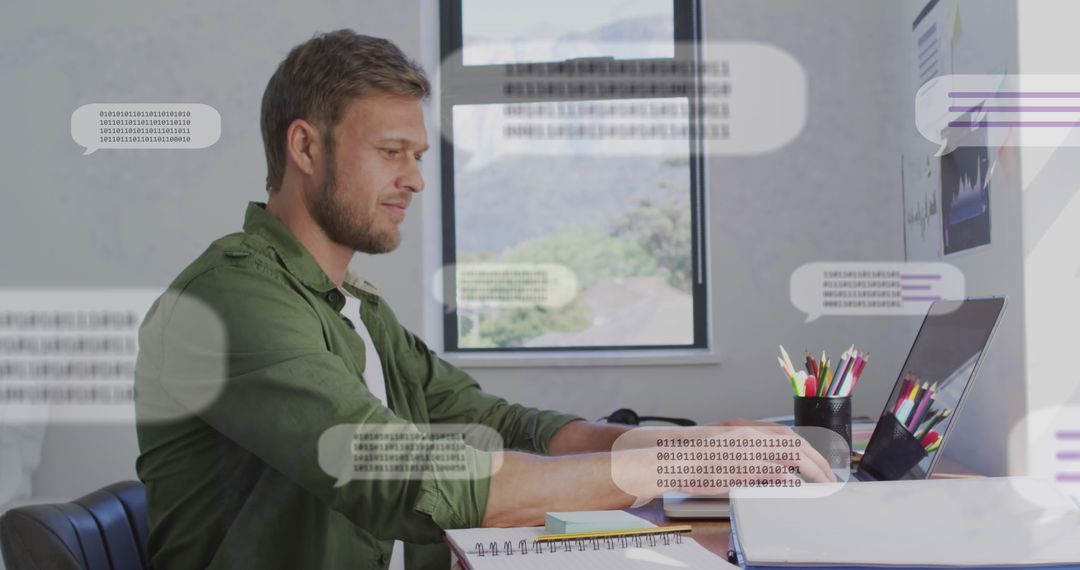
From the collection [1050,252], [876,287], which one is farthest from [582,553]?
[1050,252]

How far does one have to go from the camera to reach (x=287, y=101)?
718mm

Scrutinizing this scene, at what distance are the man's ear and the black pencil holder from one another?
0.52m

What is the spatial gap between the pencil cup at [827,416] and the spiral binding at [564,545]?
30cm

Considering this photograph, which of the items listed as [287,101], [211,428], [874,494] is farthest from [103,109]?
[874,494]

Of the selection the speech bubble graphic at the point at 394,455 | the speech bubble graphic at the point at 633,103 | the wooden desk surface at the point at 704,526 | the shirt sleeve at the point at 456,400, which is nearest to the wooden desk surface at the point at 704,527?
the wooden desk surface at the point at 704,526

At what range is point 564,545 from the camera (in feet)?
1.64

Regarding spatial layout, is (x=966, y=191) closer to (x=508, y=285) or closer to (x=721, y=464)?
(x=721, y=464)

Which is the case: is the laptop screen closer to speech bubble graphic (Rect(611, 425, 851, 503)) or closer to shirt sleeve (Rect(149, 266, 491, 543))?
speech bubble graphic (Rect(611, 425, 851, 503))

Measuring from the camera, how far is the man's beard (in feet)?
2.36

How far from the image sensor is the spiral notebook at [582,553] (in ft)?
1.52

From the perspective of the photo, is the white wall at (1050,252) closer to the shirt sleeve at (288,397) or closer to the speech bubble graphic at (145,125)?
the shirt sleeve at (288,397)

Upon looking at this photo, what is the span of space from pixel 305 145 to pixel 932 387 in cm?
55

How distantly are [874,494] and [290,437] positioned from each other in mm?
356

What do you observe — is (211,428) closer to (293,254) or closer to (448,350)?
(293,254)
